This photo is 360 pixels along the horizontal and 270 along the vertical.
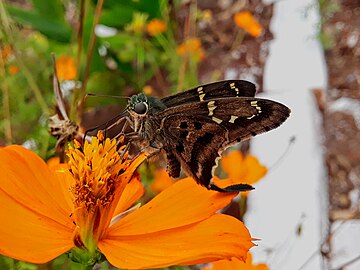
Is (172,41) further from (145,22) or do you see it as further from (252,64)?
(252,64)

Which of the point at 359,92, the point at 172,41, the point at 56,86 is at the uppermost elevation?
the point at 56,86

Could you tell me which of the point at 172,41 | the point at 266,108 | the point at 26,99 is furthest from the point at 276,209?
the point at 266,108

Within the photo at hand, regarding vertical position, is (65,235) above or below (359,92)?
above

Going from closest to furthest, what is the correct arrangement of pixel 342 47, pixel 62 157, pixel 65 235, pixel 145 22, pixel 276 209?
pixel 65 235
pixel 62 157
pixel 276 209
pixel 145 22
pixel 342 47

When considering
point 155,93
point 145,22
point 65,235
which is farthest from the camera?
point 155,93

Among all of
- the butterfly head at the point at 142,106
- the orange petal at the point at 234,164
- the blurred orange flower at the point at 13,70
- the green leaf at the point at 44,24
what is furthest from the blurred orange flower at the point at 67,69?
the butterfly head at the point at 142,106

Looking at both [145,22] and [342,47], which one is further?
[342,47]

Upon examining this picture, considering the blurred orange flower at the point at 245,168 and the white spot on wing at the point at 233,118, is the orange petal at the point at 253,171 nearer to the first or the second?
the blurred orange flower at the point at 245,168

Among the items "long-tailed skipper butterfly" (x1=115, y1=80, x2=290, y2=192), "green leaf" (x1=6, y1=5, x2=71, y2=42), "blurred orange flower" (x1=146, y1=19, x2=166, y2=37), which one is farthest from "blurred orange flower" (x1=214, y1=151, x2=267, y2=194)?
"green leaf" (x1=6, y1=5, x2=71, y2=42)
